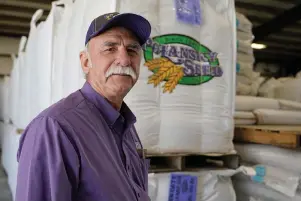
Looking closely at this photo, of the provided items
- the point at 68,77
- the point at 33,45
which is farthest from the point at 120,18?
the point at 33,45

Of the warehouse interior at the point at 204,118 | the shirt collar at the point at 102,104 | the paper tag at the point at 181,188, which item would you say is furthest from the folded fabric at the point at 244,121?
the shirt collar at the point at 102,104

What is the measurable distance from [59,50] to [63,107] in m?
1.81

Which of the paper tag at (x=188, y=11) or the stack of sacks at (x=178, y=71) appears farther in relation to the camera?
the paper tag at (x=188, y=11)

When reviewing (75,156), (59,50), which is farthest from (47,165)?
(59,50)

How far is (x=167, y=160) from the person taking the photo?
2629mm

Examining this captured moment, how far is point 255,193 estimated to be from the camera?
9.46 feet

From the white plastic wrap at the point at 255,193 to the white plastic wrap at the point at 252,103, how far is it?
2.54ft

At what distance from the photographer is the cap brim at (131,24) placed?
1362mm

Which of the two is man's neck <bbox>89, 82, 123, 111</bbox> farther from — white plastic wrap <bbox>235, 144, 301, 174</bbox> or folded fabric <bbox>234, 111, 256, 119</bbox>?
folded fabric <bbox>234, 111, 256, 119</bbox>

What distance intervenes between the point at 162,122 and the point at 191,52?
0.55 m

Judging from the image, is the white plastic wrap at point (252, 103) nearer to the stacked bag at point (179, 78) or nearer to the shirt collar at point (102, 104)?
the stacked bag at point (179, 78)

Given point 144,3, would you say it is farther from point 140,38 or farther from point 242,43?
point 242,43

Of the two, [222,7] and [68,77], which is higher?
[222,7]

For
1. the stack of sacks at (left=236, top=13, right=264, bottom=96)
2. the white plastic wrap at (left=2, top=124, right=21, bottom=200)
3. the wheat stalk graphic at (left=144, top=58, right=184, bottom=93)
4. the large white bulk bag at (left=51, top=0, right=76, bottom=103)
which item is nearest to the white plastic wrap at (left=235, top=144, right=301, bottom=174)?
the wheat stalk graphic at (left=144, top=58, right=184, bottom=93)
